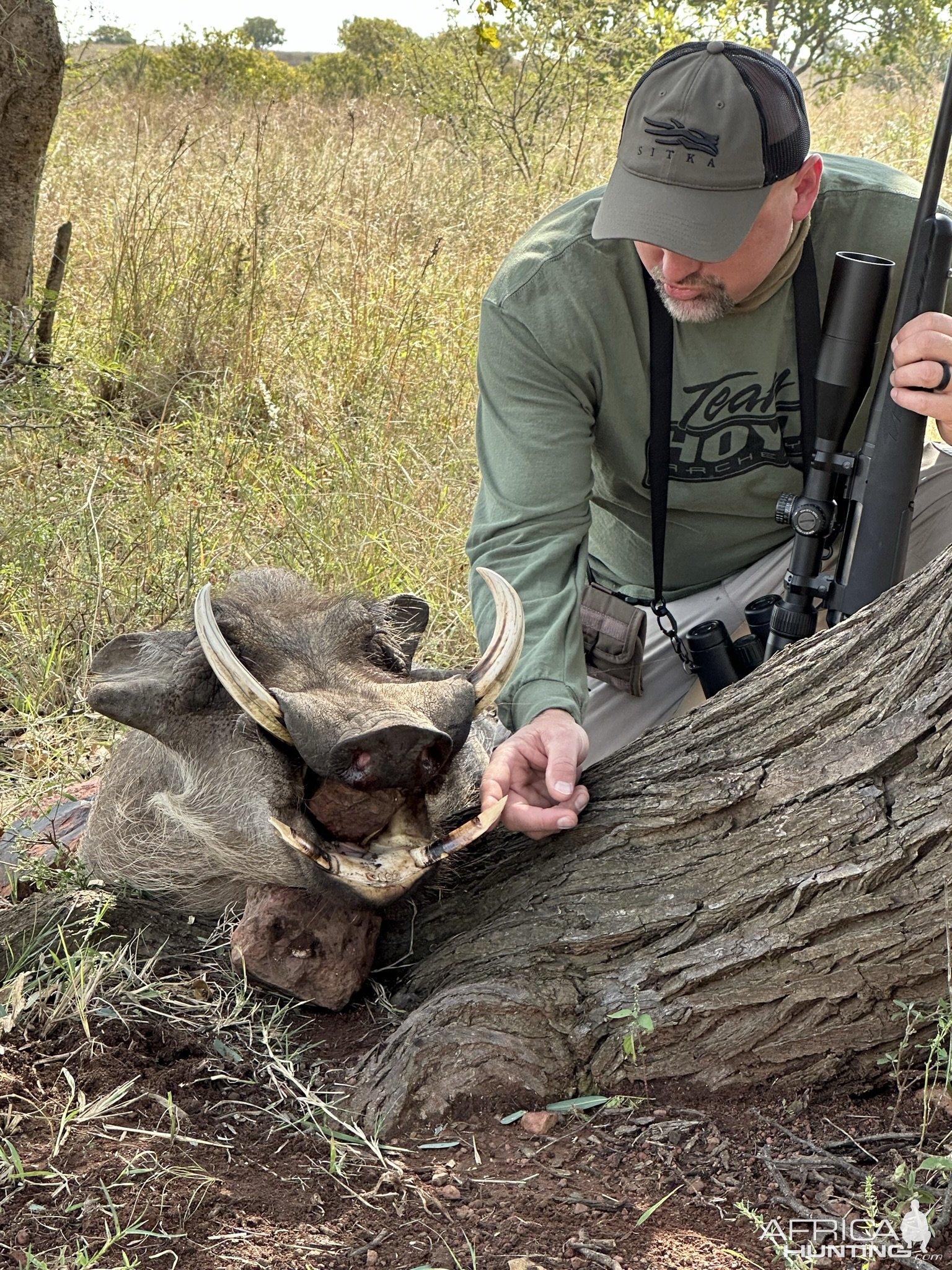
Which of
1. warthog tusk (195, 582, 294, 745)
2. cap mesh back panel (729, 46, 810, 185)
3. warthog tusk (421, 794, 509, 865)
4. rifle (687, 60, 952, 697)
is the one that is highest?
cap mesh back panel (729, 46, 810, 185)

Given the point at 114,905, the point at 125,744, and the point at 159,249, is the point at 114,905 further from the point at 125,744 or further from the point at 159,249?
the point at 159,249

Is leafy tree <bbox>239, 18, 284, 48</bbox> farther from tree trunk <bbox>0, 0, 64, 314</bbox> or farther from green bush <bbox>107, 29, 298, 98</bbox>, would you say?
tree trunk <bbox>0, 0, 64, 314</bbox>

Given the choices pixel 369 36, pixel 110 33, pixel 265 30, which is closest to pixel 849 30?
pixel 369 36

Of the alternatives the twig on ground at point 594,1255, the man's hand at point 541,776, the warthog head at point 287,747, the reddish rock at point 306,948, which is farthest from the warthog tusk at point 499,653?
the twig on ground at point 594,1255

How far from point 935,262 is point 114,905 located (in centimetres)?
203

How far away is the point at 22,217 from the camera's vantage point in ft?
16.6

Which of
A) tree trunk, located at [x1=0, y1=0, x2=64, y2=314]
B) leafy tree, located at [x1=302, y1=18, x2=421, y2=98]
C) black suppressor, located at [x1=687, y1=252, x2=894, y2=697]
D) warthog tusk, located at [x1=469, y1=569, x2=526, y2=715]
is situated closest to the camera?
warthog tusk, located at [x1=469, y1=569, x2=526, y2=715]

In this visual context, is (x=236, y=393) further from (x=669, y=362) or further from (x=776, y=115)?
(x=776, y=115)

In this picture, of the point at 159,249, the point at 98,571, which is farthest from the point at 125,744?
the point at 159,249

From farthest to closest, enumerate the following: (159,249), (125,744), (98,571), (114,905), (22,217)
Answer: (159,249) → (22,217) → (98,571) → (125,744) → (114,905)

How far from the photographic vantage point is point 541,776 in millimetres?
2465

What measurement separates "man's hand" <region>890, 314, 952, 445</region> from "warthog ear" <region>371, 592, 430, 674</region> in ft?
3.38

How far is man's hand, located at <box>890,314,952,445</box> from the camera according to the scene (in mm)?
2344

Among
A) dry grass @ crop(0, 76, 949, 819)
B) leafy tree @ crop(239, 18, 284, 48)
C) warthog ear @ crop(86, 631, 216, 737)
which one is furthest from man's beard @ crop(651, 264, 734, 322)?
leafy tree @ crop(239, 18, 284, 48)
